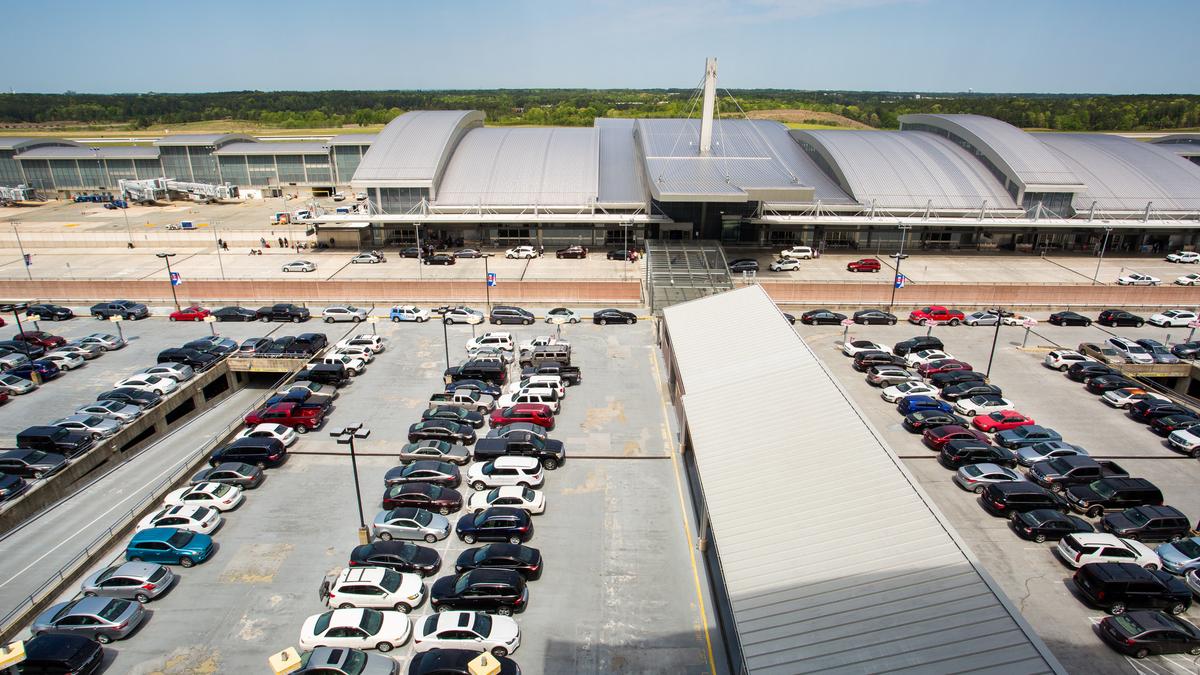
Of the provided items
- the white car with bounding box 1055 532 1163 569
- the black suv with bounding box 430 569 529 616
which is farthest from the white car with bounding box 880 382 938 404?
the black suv with bounding box 430 569 529 616

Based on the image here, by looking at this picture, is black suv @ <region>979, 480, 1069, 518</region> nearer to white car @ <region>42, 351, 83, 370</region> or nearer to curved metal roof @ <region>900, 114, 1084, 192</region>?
curved metal roof @ <region>900, 114, 1084, 192</region>

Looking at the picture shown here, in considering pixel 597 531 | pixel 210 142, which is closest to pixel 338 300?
pixel 597 531

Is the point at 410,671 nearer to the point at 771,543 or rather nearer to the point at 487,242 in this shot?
the point at 771,543

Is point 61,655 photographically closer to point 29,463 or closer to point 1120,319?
point 29,463

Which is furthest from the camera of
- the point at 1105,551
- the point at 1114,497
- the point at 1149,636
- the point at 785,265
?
the point at 785,265

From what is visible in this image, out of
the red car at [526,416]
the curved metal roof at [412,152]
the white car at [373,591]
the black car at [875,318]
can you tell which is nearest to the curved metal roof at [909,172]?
the black car at [875,318]

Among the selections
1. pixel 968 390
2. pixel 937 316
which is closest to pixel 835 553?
pixel 968 390

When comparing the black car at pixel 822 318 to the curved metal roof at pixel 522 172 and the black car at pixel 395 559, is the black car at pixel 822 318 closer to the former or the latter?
the curved metal roof at pixel 522 172
